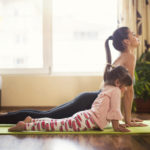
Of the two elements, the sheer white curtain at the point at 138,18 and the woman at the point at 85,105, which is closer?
the woman at the point at 85,105

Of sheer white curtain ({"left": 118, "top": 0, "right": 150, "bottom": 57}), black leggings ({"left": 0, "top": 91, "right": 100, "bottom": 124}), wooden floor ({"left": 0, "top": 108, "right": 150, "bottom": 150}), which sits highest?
sheer white curtain ({"left": 118, "top": 0, "right": 150, "bottom": 57})

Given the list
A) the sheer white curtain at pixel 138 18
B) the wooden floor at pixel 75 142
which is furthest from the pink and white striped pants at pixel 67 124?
the sheer white curtain at pixel 138 18

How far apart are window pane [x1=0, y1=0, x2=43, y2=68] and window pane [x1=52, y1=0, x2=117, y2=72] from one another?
295 millimetres

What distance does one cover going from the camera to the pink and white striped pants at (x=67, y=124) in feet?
6.45

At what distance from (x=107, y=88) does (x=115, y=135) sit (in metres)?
0.37

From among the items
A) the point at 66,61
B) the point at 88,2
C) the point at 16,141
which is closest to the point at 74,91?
the point at 66,61

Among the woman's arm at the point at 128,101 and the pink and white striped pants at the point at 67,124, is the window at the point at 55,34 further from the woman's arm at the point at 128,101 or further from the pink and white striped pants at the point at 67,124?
the pink and white striped pants at the point at 67,124

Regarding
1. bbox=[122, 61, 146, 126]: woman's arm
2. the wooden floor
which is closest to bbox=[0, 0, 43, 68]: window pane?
bbox=[122, 61, 146, 126]: woman's arm

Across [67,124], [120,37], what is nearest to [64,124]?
[67,124]

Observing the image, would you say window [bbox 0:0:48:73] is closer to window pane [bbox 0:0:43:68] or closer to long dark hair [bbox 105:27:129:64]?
window pane [bbox 0:0:43:68]

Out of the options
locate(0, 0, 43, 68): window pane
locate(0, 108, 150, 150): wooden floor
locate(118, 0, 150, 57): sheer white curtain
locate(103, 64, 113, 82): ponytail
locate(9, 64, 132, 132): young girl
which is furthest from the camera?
locate(0, 0, 43, 68): window pane

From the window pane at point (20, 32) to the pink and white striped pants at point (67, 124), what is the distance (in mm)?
2386

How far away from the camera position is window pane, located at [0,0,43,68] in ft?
13.9

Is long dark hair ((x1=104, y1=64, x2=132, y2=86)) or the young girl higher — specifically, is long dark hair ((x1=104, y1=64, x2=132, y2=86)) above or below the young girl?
above
